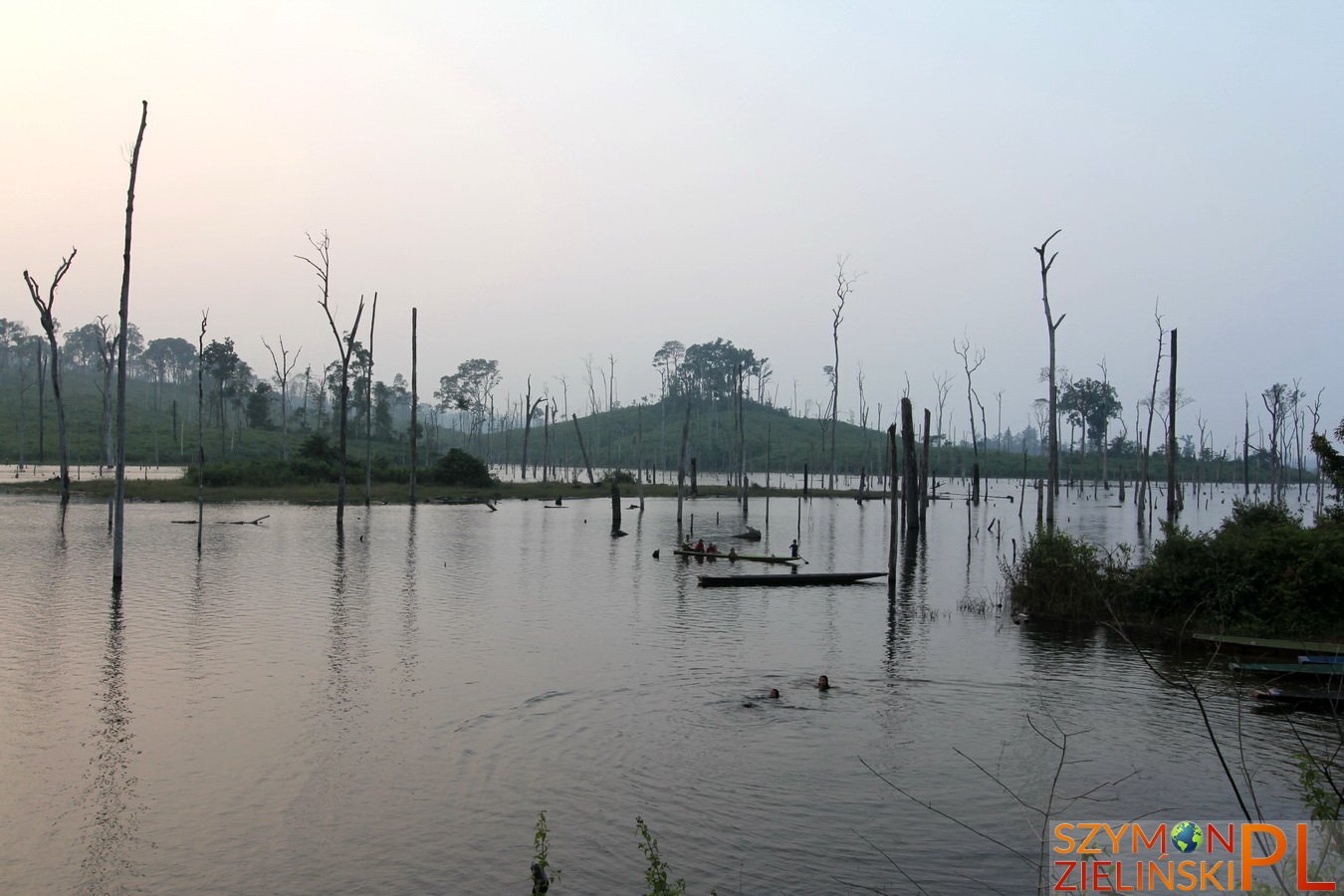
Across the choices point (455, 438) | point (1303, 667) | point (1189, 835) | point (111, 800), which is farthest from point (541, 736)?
point (455, 438)

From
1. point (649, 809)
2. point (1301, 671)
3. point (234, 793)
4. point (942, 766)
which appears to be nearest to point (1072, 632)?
point (1301, 671)

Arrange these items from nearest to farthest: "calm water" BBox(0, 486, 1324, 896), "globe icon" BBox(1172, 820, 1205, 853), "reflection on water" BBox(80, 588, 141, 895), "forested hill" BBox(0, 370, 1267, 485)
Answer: "reflection on water" BBox(80, 588, 141, 895)
"globe icon" BBox(1172, 820, 1205, 853)
"calm water" BBox(0, 486, 1324, 896)
"forested hill" BBox(0, 370, 1267, 485)

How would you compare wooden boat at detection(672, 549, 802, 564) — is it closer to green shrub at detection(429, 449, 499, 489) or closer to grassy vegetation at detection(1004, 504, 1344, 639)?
grassy vegetation at detection(1004, 504, 1344, 639)

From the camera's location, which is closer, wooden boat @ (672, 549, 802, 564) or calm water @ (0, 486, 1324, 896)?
calm water @ (0, 486, 1324, 896)

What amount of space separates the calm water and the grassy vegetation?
1.67 m

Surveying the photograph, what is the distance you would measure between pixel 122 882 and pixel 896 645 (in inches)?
591

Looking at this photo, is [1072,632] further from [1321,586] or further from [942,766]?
[942,766]

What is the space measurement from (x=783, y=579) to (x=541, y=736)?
16222 mm

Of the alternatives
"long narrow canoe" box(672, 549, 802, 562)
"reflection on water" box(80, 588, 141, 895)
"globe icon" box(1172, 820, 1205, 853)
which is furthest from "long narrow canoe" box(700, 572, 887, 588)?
"globe icon" box(1172, 820, 1205, 853)

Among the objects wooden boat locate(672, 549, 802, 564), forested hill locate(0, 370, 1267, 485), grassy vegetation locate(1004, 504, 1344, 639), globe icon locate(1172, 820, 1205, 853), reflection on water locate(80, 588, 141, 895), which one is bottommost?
reflection on water locate(80, 588, 141, 895)

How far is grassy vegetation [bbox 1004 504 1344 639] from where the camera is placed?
725 inches

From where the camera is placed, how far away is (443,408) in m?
132

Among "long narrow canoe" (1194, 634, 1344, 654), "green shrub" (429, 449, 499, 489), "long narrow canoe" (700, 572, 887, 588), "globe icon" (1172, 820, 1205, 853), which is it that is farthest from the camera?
"green shrub" (429, 449, 499, 489)

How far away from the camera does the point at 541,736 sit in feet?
44.3
